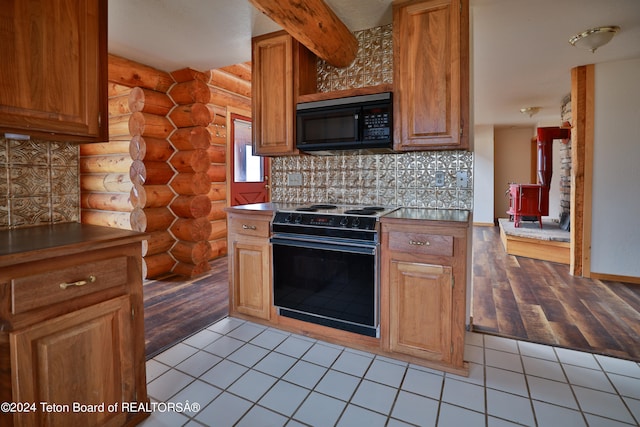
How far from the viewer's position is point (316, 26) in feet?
7.10

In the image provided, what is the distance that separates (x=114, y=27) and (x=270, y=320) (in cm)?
259

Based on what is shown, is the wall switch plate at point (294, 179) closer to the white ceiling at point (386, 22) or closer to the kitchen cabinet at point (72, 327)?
the white ceiling at point (386, 22)

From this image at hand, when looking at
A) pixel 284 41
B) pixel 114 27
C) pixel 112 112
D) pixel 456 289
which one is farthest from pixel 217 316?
pixel 112 112

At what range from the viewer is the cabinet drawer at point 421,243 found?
1.91 m

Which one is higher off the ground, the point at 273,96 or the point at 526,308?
the point at 273,96

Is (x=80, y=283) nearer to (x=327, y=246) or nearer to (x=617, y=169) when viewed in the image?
(x=327, y=246)

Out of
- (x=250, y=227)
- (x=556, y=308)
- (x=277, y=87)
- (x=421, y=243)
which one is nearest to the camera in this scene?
(x=421, y=243)

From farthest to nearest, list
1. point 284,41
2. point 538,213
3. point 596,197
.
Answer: point 538,213 < point 596,197 < point 284,41

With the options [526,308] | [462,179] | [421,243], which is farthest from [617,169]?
[421,243]

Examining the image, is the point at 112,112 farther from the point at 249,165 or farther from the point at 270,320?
the point at 270,320

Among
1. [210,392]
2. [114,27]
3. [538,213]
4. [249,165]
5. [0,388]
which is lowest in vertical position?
[210,392]

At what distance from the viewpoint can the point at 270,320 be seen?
8.30ft

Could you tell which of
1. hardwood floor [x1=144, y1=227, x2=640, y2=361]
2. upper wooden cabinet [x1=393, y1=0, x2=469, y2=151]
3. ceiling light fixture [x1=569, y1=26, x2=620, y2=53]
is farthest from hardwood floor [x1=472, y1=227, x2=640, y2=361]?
ceiling light fixture [x1=569, y1=26, x2=620, y2=53]

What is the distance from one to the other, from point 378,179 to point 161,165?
8.18 feet
